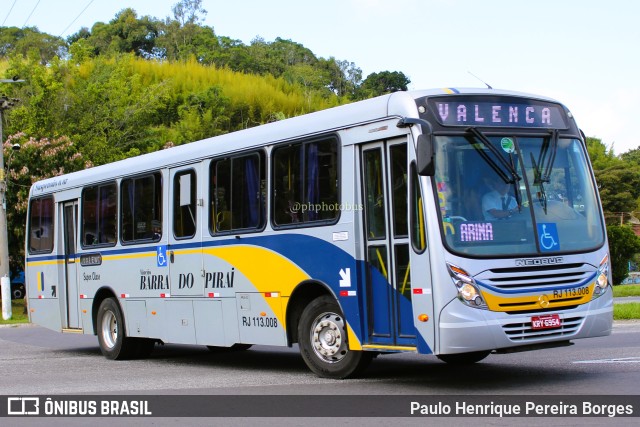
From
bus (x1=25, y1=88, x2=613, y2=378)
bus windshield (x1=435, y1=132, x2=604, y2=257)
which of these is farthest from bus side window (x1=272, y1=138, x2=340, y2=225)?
bus windshield (x1=435, y1=132, x2=604, y2=257)

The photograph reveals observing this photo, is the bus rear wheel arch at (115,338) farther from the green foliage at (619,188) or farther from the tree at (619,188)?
the tree at (619,188)

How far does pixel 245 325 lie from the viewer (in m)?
12.7

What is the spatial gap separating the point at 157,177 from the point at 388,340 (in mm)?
6038

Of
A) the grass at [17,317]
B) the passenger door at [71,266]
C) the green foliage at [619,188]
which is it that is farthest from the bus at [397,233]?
the green foliage at [619,188]

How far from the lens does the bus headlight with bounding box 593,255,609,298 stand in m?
10.3

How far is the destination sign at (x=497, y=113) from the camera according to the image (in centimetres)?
1020

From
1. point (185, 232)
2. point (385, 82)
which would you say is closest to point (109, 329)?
point (185, 232)

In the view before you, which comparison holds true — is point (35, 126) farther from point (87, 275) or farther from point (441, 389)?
point (441, 389)

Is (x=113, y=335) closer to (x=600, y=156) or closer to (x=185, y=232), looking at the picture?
(x=185, y=232)

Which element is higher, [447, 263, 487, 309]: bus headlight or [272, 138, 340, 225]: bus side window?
[272, 138, 340, 225]: bus side window

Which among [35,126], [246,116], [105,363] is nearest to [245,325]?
[105,363]

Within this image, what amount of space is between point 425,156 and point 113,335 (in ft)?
28.3

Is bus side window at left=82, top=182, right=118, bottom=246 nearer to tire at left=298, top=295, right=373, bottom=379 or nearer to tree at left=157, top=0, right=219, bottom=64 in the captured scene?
tire at left=298, top=295, right=373, bottom=379

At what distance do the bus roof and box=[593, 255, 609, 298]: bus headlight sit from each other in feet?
6.60
